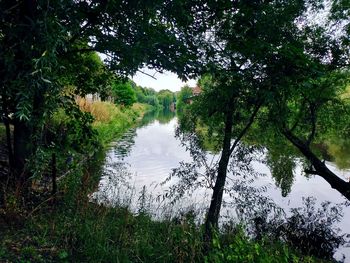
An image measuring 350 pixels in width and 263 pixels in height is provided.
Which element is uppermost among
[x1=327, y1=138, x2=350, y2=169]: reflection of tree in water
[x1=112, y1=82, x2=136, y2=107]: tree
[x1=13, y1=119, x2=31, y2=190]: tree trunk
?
[x1=112, y1=82, x2=136, y2=107]: tree

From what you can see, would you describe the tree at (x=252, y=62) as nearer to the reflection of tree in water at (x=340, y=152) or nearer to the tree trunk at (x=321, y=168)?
the tree trunk at (x=321, y=168)

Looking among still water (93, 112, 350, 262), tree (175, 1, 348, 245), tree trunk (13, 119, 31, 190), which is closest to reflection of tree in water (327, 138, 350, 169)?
still water (93, 112, 350, 262)

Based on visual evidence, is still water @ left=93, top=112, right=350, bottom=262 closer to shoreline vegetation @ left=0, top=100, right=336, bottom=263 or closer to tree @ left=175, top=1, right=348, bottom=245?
shoreline vegetation @ left=0, top=100, right=336, bottom=263

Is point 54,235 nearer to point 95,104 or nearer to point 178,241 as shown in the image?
point 178,241

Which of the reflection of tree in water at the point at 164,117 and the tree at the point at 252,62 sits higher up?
the tree at the point at 252,62

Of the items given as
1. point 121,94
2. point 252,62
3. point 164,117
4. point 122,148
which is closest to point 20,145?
point 252,62

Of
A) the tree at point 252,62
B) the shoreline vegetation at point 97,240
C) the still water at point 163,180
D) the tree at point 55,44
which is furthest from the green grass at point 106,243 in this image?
the still water at point 163,180

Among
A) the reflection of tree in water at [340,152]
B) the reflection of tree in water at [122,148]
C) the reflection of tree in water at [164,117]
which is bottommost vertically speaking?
the reflection of tree in water at [164,117]

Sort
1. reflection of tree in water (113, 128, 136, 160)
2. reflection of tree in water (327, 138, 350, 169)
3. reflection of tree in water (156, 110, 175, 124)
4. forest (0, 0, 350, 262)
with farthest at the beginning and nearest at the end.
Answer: reflection of tree in water (156, 110, 175, 124) → reflection of tree in water (327, 138, 350, 169) → reflection of tree in water (113, 128, 136, 160) → forest (0, 0, 350, 262)

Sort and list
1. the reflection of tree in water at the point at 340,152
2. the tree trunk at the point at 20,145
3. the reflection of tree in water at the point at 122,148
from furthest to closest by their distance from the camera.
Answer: the reflection of tree in water at the point at 340,152
the reflection of tree in water at the point at 122,148
the tree trunk at the point at 20,145

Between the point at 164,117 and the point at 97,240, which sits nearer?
the point at 97,240

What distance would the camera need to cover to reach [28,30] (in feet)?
11.2

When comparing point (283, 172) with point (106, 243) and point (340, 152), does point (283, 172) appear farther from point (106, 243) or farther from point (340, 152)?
point (340, 152)

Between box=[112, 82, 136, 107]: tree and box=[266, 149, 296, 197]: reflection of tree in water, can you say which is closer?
box=[112, 82, 136, 107]: tree
